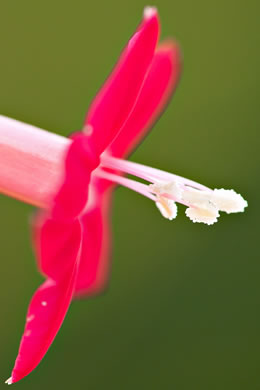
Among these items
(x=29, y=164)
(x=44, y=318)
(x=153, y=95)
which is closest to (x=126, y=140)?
(x=153, y=95)

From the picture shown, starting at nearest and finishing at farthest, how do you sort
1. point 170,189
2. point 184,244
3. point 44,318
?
point 44,318, point 170,189, point 184,244

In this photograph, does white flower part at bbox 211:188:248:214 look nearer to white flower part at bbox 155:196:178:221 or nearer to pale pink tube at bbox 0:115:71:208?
white flower part at bbox 155:196:178:221

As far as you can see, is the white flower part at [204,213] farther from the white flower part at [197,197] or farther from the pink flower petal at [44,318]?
the pink flower petal at [44,318]

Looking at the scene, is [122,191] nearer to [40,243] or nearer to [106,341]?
[106,341]

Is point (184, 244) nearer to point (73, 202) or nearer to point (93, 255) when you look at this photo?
point (93, 255)

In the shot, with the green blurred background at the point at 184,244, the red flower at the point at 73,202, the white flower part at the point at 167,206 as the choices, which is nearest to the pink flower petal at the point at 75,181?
the red flower at the point at 73,202

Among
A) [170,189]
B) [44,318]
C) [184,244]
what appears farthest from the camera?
[184,244]

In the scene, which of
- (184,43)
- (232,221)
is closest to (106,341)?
(232,221)
